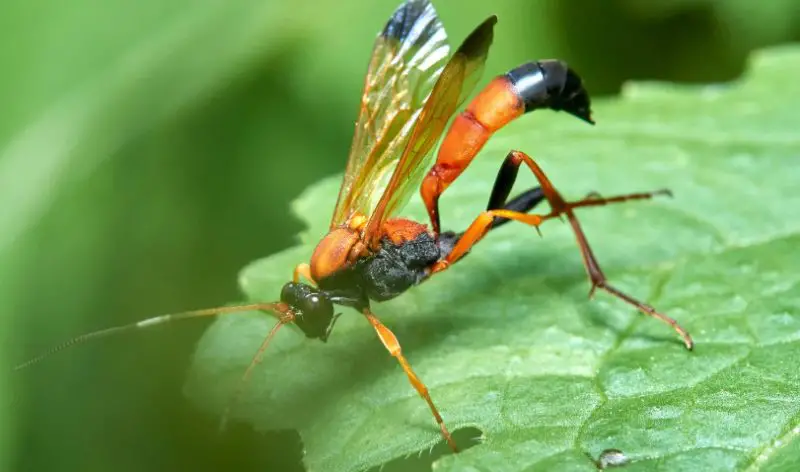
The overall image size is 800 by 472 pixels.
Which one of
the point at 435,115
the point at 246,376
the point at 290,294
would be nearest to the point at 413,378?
the point at 290,294

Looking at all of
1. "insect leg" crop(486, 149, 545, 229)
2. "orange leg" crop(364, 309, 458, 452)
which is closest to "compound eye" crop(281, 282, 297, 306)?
"orange leg" crop(364, 309, 458, 452)

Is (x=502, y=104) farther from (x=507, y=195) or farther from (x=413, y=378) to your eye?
(x=413, y=378)

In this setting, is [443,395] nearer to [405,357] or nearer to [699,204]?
[405,357]

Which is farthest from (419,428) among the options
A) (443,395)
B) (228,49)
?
(228,49)

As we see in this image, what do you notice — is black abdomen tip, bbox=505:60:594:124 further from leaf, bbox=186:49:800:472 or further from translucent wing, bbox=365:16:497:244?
leaf, bbox=186:49:800:472

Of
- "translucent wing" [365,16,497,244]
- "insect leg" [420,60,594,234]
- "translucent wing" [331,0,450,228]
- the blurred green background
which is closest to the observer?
"translucent wing" [365,16,497,244]

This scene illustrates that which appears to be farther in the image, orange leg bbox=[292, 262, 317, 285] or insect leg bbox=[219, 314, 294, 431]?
orange leg bbox=[292, 262, 317, 285]

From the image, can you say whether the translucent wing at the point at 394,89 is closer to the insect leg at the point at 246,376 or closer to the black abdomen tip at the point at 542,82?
the black abdomen tip at the point at 542,82

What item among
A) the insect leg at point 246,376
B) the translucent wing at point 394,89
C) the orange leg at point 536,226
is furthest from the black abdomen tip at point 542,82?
the insect leg at point 246,376
